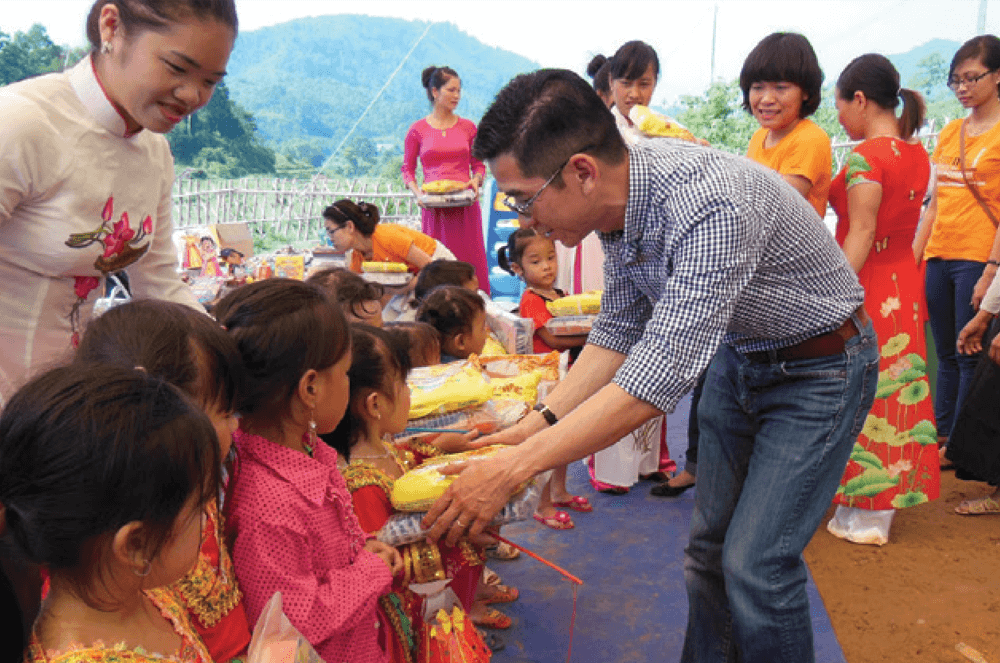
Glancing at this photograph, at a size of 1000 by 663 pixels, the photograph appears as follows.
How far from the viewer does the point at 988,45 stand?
11.8ft

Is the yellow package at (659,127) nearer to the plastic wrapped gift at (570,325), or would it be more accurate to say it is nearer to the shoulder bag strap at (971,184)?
the plastic wrapped gift at (570,325)

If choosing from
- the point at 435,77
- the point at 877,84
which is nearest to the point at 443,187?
the point at 435,77

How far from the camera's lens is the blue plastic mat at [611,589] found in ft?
7.88

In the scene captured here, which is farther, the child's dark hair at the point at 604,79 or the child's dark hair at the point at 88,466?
the child's dark hair at the point at 604,79

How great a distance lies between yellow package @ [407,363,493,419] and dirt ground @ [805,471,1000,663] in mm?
1396

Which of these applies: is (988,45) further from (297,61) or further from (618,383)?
(297,61)

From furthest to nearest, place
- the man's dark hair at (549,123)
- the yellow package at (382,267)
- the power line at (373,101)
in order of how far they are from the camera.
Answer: the power line at (373,101), the yellow package at (382,267), the man's dark hair at (549,123)

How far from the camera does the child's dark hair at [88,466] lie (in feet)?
2.91

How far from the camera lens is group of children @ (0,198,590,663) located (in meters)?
0.90

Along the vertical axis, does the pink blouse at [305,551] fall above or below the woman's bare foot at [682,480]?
A: above

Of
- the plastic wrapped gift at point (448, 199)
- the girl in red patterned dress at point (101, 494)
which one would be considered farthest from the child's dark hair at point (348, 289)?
the plastic wrapped gift at point (448, 199)

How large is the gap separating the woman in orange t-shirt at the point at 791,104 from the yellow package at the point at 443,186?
8.95 feet

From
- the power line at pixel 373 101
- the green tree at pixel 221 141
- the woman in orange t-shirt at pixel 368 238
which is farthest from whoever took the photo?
the power line at pixel 373 101

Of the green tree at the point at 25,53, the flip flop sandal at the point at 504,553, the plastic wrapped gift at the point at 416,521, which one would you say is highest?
the green tree at the point at 25,53
